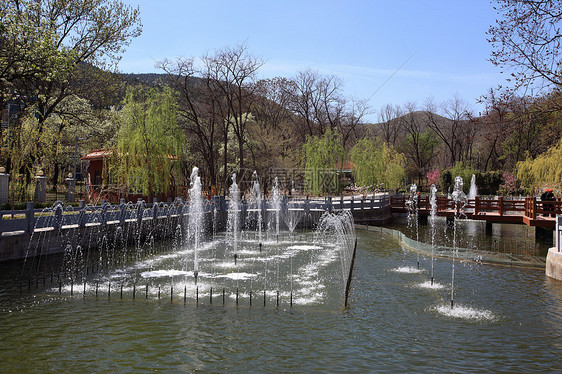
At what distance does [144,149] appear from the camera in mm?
32750

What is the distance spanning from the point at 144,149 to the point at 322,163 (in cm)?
2041

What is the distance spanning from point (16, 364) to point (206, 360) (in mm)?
3599

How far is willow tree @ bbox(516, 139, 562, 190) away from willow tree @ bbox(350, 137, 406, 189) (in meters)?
13.3

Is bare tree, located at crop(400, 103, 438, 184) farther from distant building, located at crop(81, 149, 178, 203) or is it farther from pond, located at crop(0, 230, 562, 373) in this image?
A: pond, located at crop(0, 230, 562, 373)

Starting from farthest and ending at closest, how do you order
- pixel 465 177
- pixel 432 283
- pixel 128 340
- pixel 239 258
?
pixel 465 177, pixel 239 258, pixel 432 283, pixel 128 340

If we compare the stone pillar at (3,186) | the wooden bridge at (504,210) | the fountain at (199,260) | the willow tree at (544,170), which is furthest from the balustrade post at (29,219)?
the willow tree at (544,170)

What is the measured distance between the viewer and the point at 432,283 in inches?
601

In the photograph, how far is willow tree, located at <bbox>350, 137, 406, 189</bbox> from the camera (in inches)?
1873

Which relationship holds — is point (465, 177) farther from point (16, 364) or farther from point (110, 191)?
point (16, 364)

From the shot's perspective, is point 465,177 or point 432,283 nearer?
point 432,283

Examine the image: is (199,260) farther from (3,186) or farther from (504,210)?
(504,210)

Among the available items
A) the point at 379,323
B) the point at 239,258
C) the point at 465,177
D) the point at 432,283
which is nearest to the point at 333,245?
the point at 239,258

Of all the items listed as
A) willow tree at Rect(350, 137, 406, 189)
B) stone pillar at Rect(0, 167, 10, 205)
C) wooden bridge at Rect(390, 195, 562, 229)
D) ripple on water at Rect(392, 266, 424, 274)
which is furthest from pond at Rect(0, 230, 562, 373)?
willow tree at Rect(350, 137, 406, 189)

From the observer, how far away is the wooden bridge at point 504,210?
26609 mm
